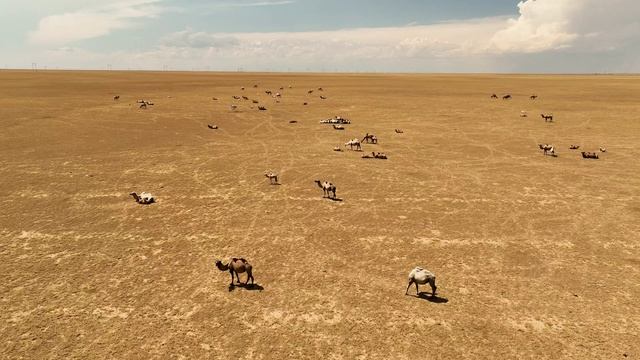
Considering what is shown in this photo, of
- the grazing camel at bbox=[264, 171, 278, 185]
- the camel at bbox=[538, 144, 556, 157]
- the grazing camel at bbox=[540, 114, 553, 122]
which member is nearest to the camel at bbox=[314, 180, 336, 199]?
the grazing camel at bbox=[264, 171, 278, 185]

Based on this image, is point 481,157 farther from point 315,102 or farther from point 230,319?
point 315,102

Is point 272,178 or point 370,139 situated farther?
point 370,139

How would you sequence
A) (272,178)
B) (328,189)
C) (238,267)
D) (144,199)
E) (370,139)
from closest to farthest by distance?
(238,267), (144,199), (328,189), (272,178), (370,139)

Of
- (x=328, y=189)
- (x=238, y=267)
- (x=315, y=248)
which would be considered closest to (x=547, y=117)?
(x=328, y=189)

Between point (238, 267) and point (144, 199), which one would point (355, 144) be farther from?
point (238, 267)

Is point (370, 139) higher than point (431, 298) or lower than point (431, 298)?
higher

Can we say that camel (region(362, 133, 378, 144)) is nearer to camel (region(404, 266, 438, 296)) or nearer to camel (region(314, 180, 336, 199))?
camel (region(314, 180, 336, 199))

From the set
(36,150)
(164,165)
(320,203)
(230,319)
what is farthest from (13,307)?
(36,150)

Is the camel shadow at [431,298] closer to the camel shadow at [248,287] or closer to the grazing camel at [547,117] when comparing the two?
the camel shadow at [248,287]
